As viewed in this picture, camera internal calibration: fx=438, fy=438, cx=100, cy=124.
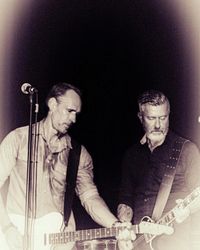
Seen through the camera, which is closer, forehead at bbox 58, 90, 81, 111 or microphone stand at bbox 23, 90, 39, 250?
microphone stand at bbox 23, 90, 39, 250

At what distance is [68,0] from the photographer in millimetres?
2732

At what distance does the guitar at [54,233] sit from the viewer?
2422mm

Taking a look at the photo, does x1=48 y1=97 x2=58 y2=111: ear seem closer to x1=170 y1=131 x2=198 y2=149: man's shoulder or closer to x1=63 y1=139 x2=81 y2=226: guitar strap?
x1=63 y1=139 x2=81 y2=226: guitar strap

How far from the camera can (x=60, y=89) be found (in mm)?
2660

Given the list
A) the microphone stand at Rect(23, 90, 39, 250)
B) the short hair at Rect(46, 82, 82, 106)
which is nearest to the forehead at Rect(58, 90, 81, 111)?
the short hair at Rect(46, 82, 82, 106)

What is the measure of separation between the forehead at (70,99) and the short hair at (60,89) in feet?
0.06

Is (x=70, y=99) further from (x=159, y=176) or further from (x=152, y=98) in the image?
(x=159, y=176)

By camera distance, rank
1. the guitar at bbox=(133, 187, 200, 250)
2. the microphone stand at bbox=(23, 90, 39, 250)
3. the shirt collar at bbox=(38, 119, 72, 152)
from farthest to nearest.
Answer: the shirt collar at bbox=(38, 119, 72, 152), the microphone stand at bbox=(23, 90, 39, 250), the guitar at bbox=(133, 187, 200, 250)

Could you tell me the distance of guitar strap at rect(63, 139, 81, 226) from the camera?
255 centimetres

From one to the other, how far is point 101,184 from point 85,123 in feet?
1.22

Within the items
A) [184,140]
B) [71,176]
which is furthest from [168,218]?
[71,176]

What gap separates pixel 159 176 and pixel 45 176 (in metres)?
0.67

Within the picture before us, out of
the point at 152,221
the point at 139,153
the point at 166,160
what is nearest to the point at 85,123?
the point at 139,153

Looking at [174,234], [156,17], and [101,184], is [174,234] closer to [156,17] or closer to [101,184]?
[101,184]
